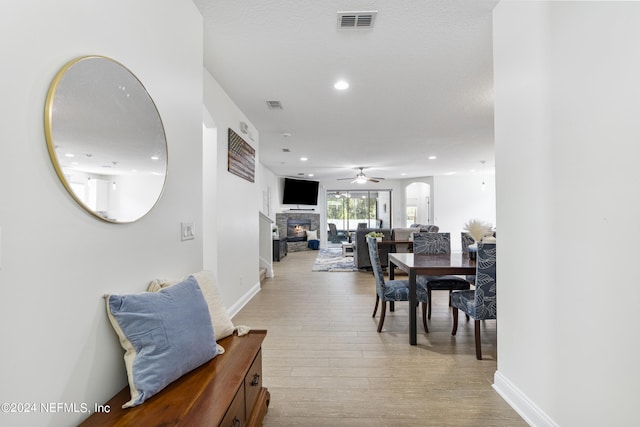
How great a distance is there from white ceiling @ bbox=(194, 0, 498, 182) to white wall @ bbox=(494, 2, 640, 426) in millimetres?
628

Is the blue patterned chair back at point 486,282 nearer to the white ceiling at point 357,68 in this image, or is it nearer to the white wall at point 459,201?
the white ceiling at point 357,68

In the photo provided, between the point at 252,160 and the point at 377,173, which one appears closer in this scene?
the point at 252,160

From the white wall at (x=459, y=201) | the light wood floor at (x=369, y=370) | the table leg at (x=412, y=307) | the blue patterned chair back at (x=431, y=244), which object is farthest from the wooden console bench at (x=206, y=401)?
the white wall at (x=459, y=201)

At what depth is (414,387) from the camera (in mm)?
2123

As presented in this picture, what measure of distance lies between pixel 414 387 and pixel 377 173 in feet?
27.2

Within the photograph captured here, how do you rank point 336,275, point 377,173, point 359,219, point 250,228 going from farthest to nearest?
point 359,219 < point 377,173 < point 336,275 < point 250,228

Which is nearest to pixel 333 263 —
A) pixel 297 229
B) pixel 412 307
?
pixel 297 229

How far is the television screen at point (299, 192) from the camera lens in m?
10.4

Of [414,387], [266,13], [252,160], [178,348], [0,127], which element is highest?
[266,13]

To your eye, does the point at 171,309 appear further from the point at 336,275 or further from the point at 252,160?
the point at 336,275

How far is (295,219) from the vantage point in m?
10.7

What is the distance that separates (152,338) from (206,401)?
32cm

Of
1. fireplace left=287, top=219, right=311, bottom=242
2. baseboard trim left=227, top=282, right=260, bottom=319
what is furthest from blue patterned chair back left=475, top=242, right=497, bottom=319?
fireplace left=287, top=219, right=311, bottom=242

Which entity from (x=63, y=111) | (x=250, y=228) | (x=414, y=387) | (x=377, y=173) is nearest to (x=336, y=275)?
(x=250, y=228)
